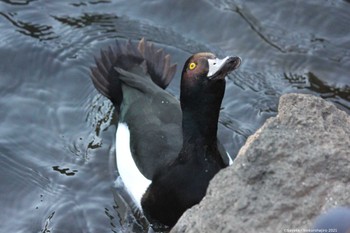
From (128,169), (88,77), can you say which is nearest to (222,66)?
(128,169)

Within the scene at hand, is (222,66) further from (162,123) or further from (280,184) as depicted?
(280,184)

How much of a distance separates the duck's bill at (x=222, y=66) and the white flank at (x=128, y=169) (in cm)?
115

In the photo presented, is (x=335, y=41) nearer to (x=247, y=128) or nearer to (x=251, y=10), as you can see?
(x=251, y=10)

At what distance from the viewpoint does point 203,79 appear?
5473mm

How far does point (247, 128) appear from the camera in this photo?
718 centimetres

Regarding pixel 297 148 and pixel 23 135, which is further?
pixel 23 135

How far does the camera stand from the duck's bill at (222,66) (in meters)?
5.27

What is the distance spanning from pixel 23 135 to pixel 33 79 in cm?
77

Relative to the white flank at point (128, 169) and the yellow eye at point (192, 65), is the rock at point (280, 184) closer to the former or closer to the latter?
the yellow eye at point (192, 65)

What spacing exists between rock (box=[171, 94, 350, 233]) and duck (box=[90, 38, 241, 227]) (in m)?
1.22

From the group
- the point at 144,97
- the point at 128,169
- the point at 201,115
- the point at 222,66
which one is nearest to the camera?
the point at 222,66

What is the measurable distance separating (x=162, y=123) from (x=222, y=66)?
4.36 ft

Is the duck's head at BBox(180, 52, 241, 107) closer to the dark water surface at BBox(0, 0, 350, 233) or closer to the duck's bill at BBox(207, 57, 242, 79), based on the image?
the duck's bill at BBox(207, 57, 242, 79)

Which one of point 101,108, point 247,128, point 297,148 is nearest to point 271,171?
point 297,148
